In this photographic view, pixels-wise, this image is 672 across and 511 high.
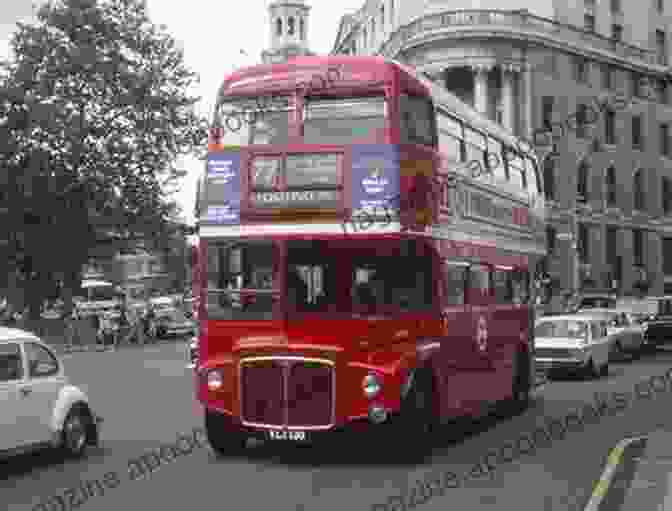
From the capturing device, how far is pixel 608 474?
11922 mm

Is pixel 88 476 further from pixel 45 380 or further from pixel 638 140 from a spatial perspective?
pixel 638 140

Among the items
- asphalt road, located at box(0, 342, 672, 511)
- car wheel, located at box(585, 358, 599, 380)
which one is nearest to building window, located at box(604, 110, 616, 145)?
car wheel, located at box(585, 358, 599, 380)

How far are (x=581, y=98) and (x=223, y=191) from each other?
6185 cm

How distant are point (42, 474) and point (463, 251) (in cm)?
585

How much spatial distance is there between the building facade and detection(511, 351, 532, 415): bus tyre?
42190 millimetres

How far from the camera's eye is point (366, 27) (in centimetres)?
8838

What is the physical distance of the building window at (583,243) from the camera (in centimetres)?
7056

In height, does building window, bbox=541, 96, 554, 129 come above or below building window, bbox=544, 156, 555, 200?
above

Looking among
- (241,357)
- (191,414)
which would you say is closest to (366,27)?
(191,414)

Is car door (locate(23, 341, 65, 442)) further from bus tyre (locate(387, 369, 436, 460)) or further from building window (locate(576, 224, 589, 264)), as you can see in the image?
building window (locate(576, 224, 589, 264))

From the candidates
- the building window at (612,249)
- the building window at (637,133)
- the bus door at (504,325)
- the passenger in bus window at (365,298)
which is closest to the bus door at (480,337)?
the bus door at (504,325)

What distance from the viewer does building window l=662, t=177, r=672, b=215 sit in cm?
8012

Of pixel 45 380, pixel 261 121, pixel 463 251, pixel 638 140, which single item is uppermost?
pixel 638 140

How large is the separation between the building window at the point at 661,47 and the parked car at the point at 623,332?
153 feet
